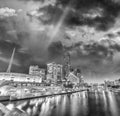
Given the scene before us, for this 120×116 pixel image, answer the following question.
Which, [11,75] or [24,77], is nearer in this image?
[11,75]

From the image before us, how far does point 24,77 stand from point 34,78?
14809 millimetres

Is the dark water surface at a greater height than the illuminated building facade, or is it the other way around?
the illuminated building facade

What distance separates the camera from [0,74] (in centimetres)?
12512

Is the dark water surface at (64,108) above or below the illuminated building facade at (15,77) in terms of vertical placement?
below

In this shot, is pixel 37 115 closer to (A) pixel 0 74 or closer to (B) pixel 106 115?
(B) pixel 106 115

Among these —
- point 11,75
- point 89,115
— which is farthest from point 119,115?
point 11,75

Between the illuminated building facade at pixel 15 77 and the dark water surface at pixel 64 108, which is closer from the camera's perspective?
the dark water surface at pixel 64 108

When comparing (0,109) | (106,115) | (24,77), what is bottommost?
(106,115)

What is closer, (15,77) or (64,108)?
(64,108)

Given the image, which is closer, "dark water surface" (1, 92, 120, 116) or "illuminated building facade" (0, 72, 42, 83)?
"dark water surface" (1, 92, 120, 116)

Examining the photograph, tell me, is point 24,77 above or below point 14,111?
above

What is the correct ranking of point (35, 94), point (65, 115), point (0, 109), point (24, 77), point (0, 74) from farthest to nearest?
point (24, 77)
point (0, 74)
point (35, 94)
point (65, 115)
point (0, 109)

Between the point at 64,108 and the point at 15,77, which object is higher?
the point at 15,77

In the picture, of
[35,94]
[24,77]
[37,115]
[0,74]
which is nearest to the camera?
[37,115]
